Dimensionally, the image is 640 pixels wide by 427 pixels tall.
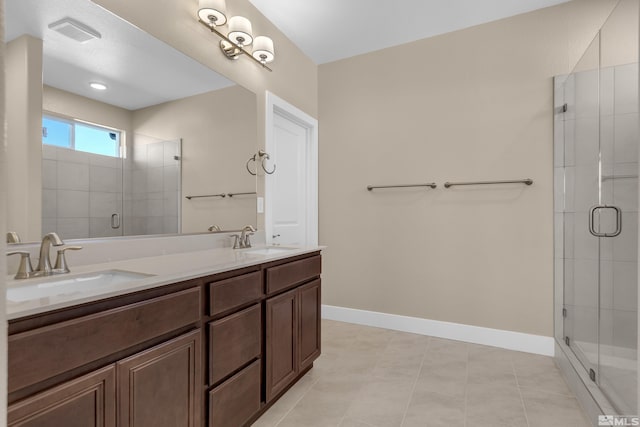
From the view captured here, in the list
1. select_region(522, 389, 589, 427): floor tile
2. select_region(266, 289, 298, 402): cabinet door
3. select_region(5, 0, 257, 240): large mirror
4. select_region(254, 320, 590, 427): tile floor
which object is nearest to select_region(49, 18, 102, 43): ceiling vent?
select_region(5, 0, 257, 240): large mirror

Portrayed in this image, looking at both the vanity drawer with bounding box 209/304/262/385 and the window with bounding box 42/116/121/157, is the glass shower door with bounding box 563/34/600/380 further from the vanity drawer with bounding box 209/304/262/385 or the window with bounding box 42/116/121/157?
the window with bounding box 42/116/121/157

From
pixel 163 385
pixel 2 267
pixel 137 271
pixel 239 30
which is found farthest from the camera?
pixel 239 30

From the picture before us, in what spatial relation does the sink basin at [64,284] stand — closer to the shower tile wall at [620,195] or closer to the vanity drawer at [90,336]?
the vanity drawer at [90,336]

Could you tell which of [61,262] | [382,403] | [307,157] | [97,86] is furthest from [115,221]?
[307,157]

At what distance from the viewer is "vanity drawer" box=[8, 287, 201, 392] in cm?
77

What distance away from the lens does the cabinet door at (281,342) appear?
5.52ft

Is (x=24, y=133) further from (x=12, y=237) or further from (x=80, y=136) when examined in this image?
(x=12, y=237)

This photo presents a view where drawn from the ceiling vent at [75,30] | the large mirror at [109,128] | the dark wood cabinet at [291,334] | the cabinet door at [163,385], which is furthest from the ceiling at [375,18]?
the cabinet door at [163,385]

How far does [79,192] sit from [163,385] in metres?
0.90

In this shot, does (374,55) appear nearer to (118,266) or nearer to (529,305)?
(529,305)

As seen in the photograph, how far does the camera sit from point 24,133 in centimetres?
120

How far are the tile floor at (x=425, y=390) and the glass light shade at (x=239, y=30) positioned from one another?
88.5 inches

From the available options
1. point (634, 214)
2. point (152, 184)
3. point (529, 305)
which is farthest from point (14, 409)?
point (529, 305)

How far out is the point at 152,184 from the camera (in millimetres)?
1711
